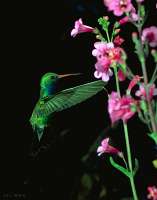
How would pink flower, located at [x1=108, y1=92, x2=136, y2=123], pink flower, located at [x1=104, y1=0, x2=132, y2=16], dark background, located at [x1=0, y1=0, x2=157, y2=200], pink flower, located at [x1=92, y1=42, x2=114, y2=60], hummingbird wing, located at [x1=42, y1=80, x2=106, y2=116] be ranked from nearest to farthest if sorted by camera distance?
1. pink flower, located at [x1=108, y1=92, x2=136, y2=123]
2. pink flower, located at [x1=104, y1=0, x2=132, y2=16]
3. pink flower, located at [x1=92, y1=42, x2=114, y2=60]
4. hummingbird wing, located at [x1=42, y1=80, x2=106, y2=116]
5. dark background, located at [x1=0, y1=0, x2=157, y2=200]

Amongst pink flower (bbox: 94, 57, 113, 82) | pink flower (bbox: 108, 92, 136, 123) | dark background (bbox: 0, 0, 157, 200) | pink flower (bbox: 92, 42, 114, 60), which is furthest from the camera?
dark background (bbox: 0, 0, 157, 200)

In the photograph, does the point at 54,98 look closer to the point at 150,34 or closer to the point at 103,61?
the point at 103,61

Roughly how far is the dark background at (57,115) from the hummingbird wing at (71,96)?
3.14 feet

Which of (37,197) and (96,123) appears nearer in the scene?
(37,197)

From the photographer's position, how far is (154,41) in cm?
204

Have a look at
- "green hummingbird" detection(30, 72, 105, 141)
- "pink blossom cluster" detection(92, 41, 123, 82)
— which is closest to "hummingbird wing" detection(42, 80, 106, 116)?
"green hummingbird" detection(30, 72, 105, 141)

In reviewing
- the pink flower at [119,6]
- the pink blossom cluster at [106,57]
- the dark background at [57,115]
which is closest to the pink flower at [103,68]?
the pink blossom cluster at [106,57]

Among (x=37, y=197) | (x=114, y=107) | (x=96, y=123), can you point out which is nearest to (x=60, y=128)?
(x=96, y=123)

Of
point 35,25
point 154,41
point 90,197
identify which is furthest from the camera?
point 35,25

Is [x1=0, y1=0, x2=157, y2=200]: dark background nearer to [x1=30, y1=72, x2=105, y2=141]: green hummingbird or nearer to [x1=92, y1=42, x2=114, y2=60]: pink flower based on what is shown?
[x1=30, y1=72, x2=105, y2=141]: green hummingbird

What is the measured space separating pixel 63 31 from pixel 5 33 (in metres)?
0.49

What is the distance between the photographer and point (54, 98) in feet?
9.37

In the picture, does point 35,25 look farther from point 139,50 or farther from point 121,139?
point 139,50

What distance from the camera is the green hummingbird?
2.59 meters
